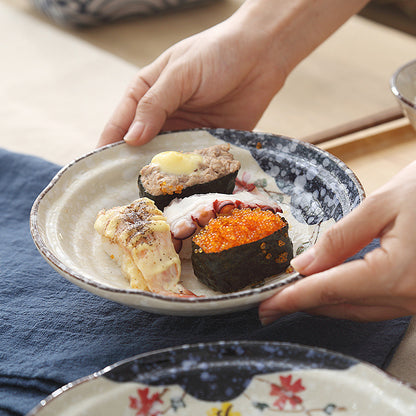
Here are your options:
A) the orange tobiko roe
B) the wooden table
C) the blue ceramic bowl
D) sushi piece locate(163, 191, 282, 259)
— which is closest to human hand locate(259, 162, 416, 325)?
the orange tobiko roe

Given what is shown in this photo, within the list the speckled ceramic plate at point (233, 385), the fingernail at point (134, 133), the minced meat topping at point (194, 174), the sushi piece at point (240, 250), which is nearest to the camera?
the speckled ceramic plate at point (233, 385)

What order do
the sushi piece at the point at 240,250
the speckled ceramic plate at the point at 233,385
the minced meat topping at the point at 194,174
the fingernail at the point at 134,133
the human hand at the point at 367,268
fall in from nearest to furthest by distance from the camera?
the speckled ceramic plate at the point at 233,385, the human hand at the point at 367,268, the sushi piece at the point at 240,250, the minced meat topping at the point at 194,174, the fingernail at the point at 134,133

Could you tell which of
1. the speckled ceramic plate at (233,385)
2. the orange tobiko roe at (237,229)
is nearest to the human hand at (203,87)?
the orange tobiko roe at (237,229)

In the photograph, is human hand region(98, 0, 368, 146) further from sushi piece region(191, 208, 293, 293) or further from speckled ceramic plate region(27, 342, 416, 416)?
speckled ceramic plate region(27, 342, 416, 416)

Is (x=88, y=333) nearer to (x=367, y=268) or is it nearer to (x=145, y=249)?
(x=145, y=249)

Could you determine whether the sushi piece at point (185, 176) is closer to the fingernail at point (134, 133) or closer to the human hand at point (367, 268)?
the fingernail at point (134, 133)

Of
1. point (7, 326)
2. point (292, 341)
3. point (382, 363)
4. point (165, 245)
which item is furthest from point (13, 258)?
point (382, 363)
